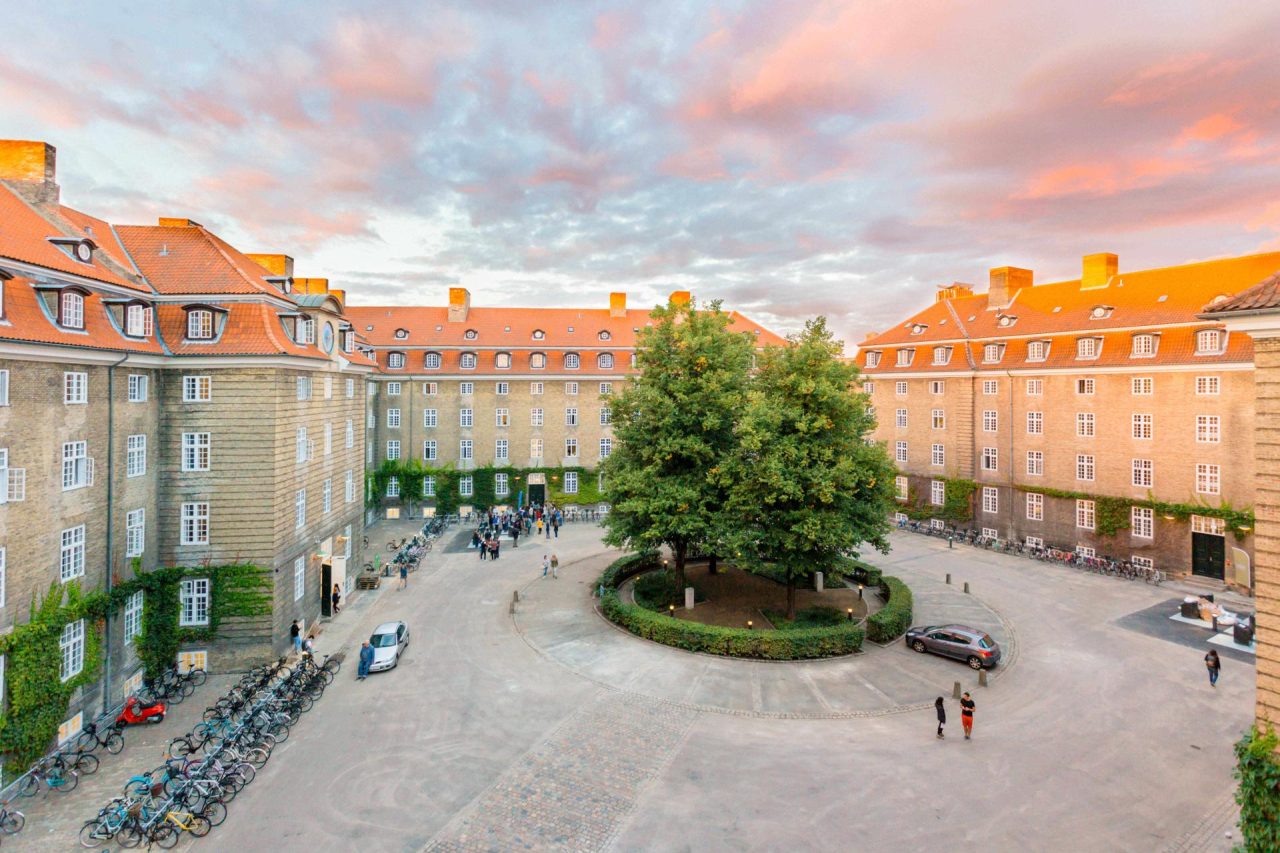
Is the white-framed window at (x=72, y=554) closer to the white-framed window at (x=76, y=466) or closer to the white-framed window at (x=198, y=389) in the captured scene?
the white-framed window at (x=76, y=466)

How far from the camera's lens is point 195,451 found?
24922mm

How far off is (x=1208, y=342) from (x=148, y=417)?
5205cm

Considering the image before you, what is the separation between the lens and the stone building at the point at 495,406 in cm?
5556

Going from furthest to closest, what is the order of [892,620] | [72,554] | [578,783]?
1. [892,620]
2. [72,554]
3. [578,783]

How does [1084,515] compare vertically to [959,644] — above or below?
above

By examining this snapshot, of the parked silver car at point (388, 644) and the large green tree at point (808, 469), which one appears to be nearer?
the parked silver car at point (388, 644)

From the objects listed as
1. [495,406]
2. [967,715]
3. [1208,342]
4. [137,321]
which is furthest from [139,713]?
[1208,342]

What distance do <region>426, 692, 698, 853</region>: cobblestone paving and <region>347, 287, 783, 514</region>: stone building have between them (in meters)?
36.0

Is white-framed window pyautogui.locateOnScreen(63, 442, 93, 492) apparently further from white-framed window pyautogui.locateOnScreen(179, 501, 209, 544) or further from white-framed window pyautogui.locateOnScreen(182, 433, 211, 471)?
white-framed window pyautogui.locateOnScreen(179, 501, 209, 544)

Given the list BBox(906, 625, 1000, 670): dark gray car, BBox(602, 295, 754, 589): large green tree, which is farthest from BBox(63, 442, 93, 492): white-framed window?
BBox(906, 625, 1000, 670): dark gray car

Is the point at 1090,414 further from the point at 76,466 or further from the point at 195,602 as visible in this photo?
the point at 76,466

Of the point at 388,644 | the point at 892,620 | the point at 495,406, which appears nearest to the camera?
the point at 388,644

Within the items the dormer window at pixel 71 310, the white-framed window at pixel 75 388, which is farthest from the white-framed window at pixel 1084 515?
the dormer window at pixel 71 310

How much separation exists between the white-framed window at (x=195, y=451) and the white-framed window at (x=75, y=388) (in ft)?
13.8
